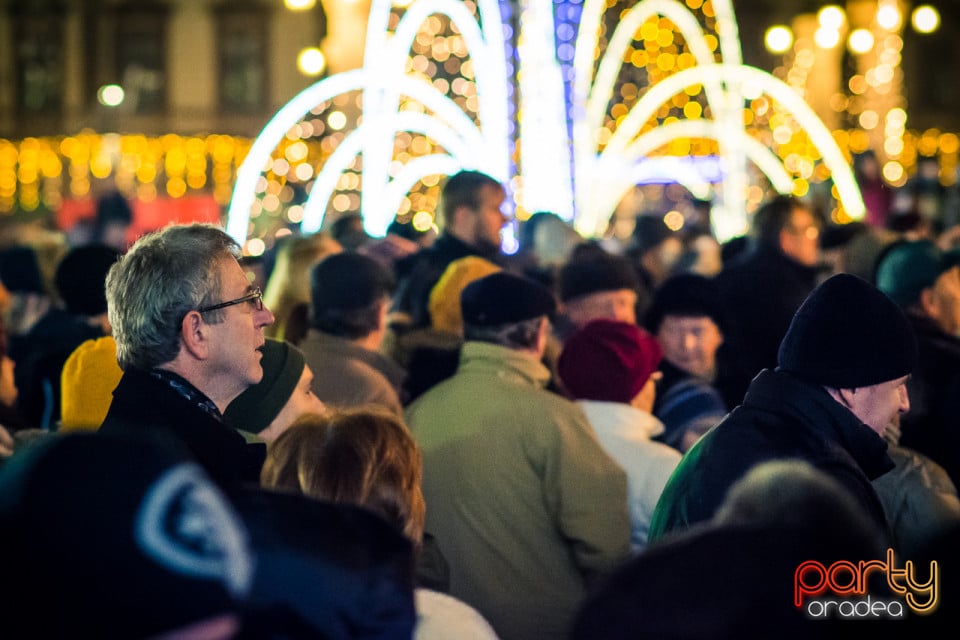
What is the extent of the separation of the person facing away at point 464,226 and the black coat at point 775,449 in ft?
13.3

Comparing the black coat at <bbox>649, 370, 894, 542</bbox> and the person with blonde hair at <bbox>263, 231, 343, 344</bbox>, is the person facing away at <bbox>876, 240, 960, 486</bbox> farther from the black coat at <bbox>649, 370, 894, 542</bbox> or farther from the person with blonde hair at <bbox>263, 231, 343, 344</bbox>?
the person with blonde hair at <bbox>263, 231, 343, 344</bbox>

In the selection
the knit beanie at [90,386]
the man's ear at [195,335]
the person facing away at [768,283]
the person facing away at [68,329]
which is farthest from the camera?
the person facing away at [768,283]

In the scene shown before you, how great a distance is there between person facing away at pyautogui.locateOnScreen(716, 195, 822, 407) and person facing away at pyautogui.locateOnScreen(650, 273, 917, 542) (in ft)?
11.6

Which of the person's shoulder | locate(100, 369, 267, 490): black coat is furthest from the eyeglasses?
the person's shoulder

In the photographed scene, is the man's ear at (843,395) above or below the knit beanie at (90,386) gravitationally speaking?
above

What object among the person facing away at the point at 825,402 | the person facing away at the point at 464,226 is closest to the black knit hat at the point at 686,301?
the person facing away at the point at 464,226

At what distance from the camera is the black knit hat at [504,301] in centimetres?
484

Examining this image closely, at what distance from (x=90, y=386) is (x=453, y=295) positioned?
2.19m

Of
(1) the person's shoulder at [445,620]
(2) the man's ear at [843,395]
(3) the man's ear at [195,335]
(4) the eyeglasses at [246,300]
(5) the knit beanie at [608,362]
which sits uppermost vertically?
(4) the eyeglasses at [246,300]

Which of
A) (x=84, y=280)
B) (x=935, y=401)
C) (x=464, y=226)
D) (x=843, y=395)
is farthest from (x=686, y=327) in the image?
(x=843, y=395)

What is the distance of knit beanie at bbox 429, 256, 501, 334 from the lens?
6176 mm

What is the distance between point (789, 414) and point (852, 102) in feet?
88.8

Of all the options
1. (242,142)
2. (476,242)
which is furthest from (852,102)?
(476,242)

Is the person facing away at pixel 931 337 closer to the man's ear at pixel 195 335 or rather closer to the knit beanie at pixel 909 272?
the knit beanie at pixel 909 272
